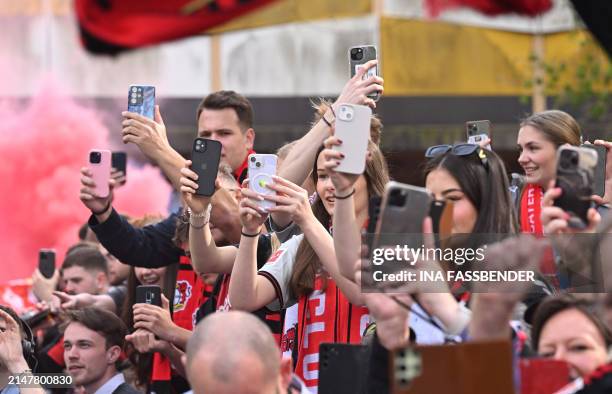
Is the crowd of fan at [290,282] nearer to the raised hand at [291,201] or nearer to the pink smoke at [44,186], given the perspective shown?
the raised hand at [291,201]

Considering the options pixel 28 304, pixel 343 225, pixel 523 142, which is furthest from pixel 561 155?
pixel 28 304

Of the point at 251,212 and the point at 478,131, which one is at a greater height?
the point at 478,131

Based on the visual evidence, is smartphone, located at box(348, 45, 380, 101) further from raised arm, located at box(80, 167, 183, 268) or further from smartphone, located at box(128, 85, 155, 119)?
raised arm, located at box(80, 167, 183, 268)

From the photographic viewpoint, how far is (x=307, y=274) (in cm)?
517

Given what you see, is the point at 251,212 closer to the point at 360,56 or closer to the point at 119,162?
the point at 360,56

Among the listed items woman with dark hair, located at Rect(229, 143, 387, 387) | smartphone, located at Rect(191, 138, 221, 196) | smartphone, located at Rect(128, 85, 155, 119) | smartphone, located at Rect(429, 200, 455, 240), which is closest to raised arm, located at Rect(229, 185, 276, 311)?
woman with dark hair, located at Rect(229, 143, 387, 387)

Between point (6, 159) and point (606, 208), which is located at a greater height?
point (6, 159)

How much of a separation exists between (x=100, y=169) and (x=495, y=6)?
1290cm

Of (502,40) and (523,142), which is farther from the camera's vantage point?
(502,40)

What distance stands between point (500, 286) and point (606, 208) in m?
2.11

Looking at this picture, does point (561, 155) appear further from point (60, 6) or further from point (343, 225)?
point (60, 6)

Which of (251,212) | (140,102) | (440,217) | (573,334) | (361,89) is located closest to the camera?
(573,334)

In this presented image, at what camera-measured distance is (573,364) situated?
12.1ft

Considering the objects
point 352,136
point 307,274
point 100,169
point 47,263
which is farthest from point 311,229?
point 47,263
